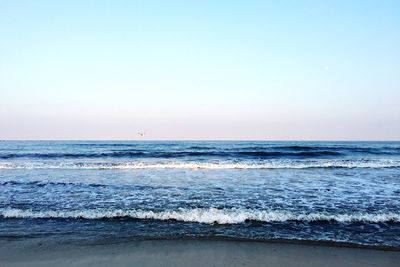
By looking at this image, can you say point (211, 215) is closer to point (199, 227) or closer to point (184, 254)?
point (199, 227)

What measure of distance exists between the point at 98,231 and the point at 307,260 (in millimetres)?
4016

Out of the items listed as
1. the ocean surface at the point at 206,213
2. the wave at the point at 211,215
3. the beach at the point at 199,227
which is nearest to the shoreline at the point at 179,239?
the beach at the point at 199,227

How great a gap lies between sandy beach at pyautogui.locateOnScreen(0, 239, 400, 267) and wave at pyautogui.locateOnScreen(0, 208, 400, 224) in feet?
5.61

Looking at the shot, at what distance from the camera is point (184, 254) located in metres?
5.36

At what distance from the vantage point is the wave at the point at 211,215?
755 cm

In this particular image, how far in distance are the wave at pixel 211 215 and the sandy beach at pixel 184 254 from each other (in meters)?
1.71

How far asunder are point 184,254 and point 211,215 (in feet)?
7.92

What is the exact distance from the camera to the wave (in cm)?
755

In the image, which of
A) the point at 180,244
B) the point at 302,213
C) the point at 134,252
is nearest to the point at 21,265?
the point at 134,252

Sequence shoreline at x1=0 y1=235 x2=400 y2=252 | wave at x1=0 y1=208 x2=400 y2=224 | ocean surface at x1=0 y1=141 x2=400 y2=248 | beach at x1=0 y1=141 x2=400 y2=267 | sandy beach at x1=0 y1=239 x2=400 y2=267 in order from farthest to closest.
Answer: wave at x1=0 y1=208 x2=400 y2=224, ocean surface at x1=0 y1=141 x2=400 y2=248, shoreline at x1=0 y1=235 x2=400 y2=252, beach at x1=0 y1=141 x2=400 y2=267, sandy beach at x1=0 y1=239 x2=400 y2=267

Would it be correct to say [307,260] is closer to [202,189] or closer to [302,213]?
[302,213]

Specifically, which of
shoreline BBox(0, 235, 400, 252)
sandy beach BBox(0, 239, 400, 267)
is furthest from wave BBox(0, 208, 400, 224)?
sandy beach BBox(0, 239, 400, 267)

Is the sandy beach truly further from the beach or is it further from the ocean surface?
the ocean surface

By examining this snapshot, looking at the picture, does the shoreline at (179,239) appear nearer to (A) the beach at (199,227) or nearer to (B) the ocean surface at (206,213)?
(A) the beach at (199,227)
